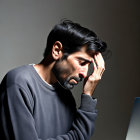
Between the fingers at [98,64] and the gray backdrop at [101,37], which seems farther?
the gray backdrop at [101,37]

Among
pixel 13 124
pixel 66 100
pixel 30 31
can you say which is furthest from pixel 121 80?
pixel 13 124

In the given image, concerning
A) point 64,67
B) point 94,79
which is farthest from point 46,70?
point 94,79

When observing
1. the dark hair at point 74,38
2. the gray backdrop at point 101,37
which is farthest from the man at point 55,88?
the gray backdrop at point 101,37

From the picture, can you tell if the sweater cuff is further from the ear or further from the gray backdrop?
the gray backdrop

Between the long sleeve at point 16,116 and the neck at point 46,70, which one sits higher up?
the neck at point 46,70

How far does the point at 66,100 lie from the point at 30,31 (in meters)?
0.67

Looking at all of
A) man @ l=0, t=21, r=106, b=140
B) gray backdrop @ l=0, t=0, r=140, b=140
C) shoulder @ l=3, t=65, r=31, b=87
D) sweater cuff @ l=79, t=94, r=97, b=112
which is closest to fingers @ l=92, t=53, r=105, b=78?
man @ l=0, t=21, r=106, b=140

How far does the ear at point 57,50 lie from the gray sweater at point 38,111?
4.0 inches

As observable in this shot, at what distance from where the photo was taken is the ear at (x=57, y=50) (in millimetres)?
1017

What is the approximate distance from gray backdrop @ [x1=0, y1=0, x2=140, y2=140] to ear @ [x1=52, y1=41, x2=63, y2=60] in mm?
649

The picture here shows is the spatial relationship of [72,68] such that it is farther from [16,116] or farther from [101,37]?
[101,37]

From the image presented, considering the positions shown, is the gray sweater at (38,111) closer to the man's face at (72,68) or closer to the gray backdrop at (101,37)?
the man's face at (72,68)

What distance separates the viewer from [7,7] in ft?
5.11

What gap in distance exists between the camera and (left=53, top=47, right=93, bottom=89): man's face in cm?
101
